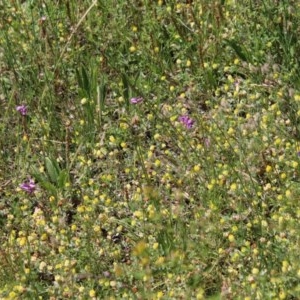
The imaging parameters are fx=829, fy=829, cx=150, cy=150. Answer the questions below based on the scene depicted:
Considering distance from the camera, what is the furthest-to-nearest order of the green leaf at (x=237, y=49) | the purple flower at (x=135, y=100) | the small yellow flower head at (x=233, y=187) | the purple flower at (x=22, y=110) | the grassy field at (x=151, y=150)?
the green leaf at (x=237, y=49), the purple flower at (x=22, y=110), the purple flower at (x=135, y=100), the small yellow flower head at (x=233, y=187), the grassy field at (x=151, y=150)

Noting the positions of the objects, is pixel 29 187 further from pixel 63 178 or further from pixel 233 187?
pixel 233 187

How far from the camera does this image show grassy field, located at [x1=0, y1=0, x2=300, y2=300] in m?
3.12

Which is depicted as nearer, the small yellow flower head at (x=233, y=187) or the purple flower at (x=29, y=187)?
the small yellow flower head at (x=233, y=187)

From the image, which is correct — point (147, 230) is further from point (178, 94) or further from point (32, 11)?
point (32, 11)

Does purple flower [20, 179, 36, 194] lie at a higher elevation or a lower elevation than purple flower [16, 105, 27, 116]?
lower

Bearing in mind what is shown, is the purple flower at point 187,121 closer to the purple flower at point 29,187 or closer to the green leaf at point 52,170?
the green leaf at point 52,170

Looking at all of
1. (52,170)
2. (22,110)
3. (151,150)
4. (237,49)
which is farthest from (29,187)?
(237,49)

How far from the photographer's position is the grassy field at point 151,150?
3.12m

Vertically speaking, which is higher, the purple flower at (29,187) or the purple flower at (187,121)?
the purple flower at (187,121)

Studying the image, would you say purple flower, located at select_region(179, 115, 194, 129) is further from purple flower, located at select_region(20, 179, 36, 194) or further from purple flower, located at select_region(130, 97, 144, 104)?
purple flower, located at select_region(20, 179, 36, 194)

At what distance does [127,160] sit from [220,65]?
74cm

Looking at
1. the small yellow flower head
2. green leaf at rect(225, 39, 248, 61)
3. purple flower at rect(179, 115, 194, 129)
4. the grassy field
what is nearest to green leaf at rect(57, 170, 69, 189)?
the grassy field

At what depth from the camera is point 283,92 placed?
3.72m

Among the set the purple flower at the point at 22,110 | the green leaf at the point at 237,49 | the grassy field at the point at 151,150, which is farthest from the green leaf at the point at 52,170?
the green leaf at the point at 237,49
